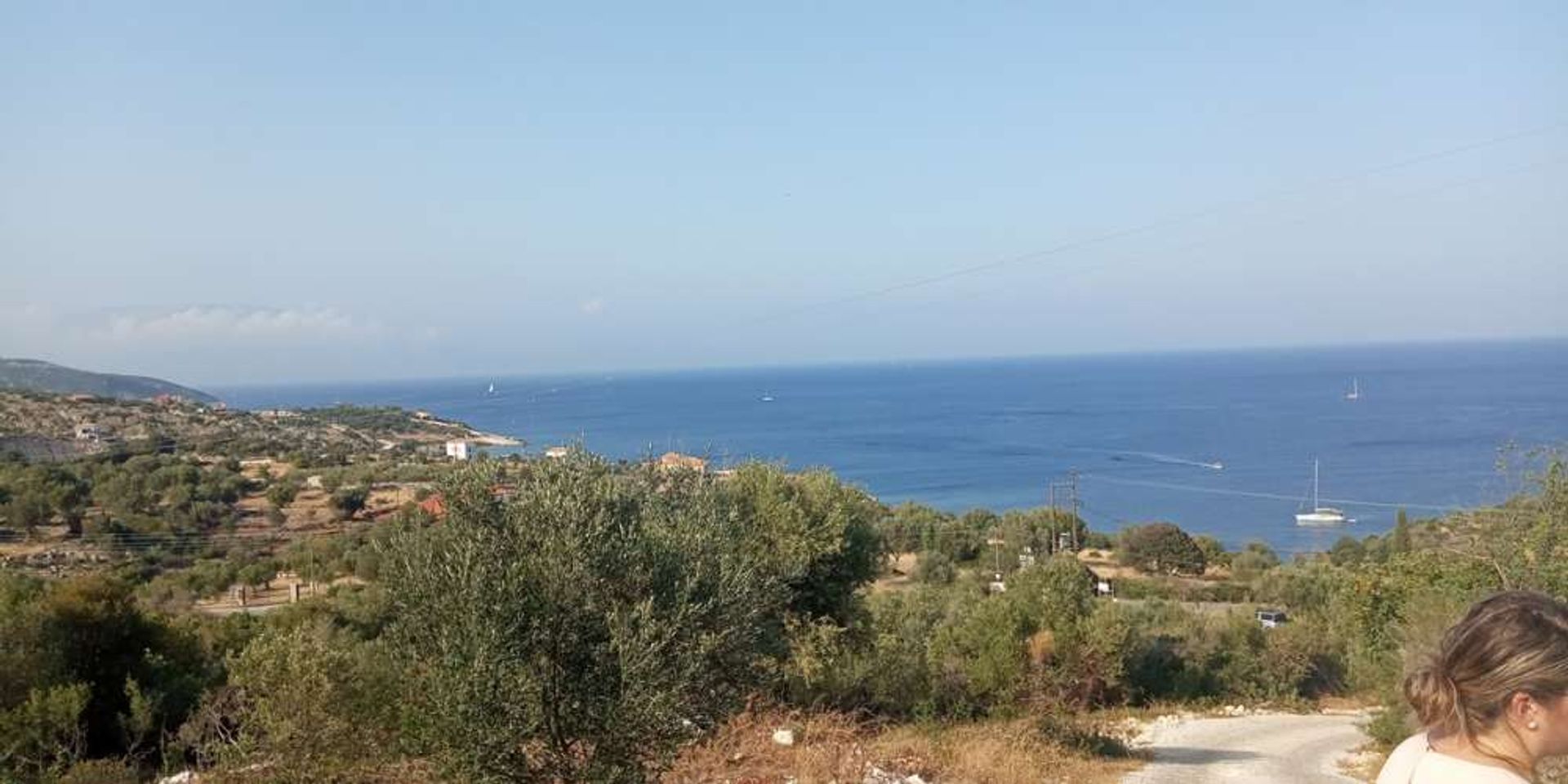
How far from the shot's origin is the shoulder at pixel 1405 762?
2.32 m

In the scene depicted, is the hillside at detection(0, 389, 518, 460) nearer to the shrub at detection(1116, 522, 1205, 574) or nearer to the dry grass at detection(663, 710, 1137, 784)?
the shrub at detection(1116, 522, 1205, 574)

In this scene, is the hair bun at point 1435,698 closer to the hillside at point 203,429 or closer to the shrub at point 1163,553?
the hillside at point 203,429

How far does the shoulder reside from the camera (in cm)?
232

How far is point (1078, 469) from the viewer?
9500cm

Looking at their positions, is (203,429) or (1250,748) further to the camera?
(203,429)

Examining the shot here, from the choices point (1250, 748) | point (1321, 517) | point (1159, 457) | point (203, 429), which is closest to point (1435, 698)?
point (1250, 748)

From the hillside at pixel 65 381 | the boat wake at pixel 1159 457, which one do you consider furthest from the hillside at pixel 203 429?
the boat wake at pixel 1159 457

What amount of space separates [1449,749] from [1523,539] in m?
17.1

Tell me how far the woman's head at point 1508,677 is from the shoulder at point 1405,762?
0.05 m

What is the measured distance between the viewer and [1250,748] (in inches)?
709

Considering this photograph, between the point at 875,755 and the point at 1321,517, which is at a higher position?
the point at 875,755

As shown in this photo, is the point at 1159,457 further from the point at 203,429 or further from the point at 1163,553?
the point at 203,429

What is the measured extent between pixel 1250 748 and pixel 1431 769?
1805 centimetres

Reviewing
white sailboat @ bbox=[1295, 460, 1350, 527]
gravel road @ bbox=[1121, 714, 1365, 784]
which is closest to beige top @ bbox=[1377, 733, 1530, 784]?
gravel road @ bbox=[1121, 714, 1365, 784]
